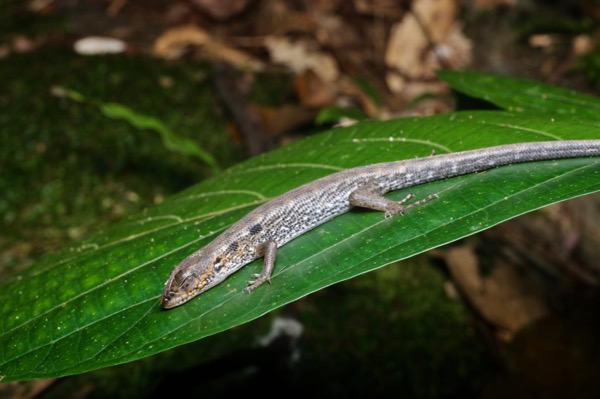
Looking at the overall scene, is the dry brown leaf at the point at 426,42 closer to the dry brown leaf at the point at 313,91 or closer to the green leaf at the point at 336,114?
the dry brown leaf at the point at 313,91

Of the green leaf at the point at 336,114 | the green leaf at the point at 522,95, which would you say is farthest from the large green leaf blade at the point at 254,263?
the green leaf at the point at 336,114

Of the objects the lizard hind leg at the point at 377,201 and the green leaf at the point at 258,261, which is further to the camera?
the lizard hind leg at the point at 377,201

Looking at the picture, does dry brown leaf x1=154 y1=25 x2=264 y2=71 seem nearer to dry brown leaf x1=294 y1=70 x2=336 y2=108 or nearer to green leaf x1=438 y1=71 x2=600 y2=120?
dry brown leaf x1=294 y1=70 x2=336 y2=108

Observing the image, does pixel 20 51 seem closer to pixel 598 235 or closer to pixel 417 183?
pixel 417 183

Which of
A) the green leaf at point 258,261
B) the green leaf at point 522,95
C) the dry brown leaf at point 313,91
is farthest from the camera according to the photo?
the dry brown leaf at point 313,91

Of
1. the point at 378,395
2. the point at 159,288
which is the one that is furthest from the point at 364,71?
the point at 159,288

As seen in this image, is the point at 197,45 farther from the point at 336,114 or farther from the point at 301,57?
the point at 336,114
